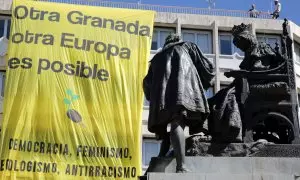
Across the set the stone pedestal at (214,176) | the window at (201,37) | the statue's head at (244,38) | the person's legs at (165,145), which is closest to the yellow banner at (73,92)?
the window at (201,37)

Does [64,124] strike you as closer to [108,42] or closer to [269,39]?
[108,42]

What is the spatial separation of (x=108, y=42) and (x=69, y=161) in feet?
21.6

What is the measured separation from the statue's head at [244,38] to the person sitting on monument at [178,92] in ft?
3.06

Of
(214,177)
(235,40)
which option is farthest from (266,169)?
(235,40)

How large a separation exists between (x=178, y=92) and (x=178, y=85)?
107 mm

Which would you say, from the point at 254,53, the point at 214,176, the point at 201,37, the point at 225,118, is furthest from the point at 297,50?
the point at 214,176

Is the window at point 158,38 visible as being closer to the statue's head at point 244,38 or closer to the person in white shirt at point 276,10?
the person in white shirt at point 276,10

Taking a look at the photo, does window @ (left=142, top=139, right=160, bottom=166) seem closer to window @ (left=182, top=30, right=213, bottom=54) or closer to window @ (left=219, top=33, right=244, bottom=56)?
window @ (left=182, top=30, right=213, bottom=54)

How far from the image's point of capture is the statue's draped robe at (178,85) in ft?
24.9

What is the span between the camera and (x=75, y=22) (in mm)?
29312

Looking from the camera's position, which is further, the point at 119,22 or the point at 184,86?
the point at 119,22

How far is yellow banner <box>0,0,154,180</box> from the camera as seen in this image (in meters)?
25.8

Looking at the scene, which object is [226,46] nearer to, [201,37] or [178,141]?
[201,37]

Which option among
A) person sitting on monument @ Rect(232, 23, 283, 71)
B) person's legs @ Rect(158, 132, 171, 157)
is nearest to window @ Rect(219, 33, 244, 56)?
person sitting on monument @ Rect(232, 23, 283, 71)
